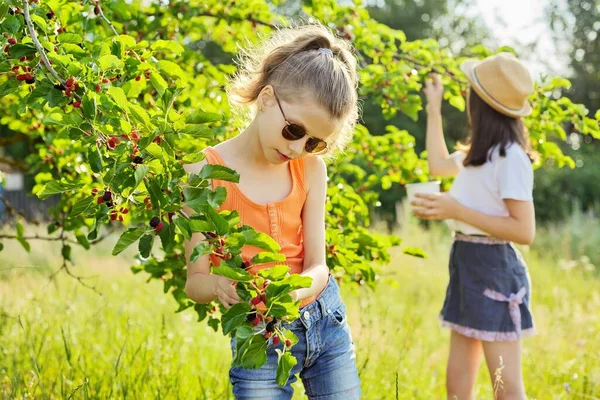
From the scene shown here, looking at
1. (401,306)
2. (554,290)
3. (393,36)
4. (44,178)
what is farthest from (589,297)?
(44,178)

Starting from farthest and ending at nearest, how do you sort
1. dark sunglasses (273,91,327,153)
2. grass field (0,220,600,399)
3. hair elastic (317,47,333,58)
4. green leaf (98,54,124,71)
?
grass field (0,220,600,399), hair elastic (317,47,333,58), dark sunglasses (273,91,327,153), green leaf (98,54,124,71)

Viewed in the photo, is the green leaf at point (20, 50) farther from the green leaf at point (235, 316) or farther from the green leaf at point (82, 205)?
the green leaf at point (235, 316)

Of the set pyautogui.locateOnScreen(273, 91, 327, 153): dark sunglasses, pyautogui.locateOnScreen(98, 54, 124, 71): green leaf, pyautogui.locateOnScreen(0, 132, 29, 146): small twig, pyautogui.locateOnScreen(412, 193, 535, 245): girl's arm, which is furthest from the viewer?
pyautogui.locateOnScreen(0, 132, 29, 146): small twig

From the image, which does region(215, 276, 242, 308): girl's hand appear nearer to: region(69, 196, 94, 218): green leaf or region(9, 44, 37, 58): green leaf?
region(69, 196, 94, 218): green leaf

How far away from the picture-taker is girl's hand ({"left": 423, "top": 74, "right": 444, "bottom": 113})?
3.22m

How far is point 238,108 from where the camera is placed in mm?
2281

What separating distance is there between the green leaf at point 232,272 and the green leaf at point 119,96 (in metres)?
0.39

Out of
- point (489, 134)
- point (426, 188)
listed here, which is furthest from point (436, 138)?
point (426, 188)

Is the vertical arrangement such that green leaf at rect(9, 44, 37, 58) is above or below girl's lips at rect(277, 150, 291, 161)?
above

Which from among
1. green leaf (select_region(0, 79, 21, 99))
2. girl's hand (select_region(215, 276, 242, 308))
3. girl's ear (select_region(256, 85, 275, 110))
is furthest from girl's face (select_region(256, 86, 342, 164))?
green leaf (select_region(0, 79, 21, 99))

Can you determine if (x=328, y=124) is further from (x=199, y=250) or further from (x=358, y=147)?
(x=358, y=147)

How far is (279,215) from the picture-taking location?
2018 mm

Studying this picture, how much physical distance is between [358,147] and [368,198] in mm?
278

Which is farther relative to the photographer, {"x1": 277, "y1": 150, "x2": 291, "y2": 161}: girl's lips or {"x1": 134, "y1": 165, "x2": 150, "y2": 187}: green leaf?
{"x1": 277, "y1": 150, "x2": 291, "y2": 161}: girl's lips
